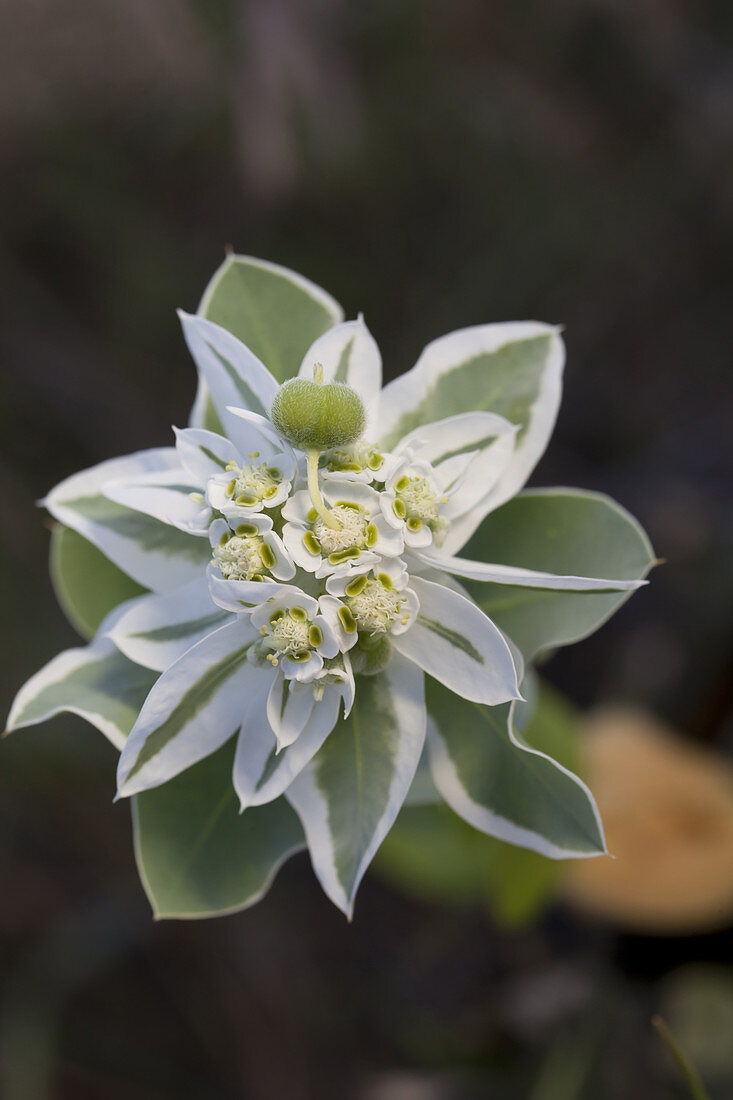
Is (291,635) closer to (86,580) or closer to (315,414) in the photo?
(315,414)

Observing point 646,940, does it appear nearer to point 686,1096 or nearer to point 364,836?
point 686,1096

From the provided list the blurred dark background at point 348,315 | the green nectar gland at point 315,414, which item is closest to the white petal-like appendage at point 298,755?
the green nectar gland at point 315,414

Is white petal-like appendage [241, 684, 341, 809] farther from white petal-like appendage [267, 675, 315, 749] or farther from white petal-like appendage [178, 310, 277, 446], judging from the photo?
white petal-like appendage [178, 310, 277, 446]

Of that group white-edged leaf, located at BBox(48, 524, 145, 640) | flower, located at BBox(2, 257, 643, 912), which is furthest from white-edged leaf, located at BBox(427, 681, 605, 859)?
white-edged leaf, located at BBox(48, 524, 145, 640)

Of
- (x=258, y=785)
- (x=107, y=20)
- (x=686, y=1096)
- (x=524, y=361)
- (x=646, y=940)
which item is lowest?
(x=686, y=1096)

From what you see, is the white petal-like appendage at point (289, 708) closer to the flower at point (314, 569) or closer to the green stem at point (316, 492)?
the flower at point (314, 569)

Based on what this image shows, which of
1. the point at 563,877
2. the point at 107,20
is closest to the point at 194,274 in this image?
the point at 107,20

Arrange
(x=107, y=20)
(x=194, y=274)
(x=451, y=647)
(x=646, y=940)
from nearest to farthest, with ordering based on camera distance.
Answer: (x=451, y=647) < (x=646, y=940) < (x=107, y=20) < (x=194, y=274)
